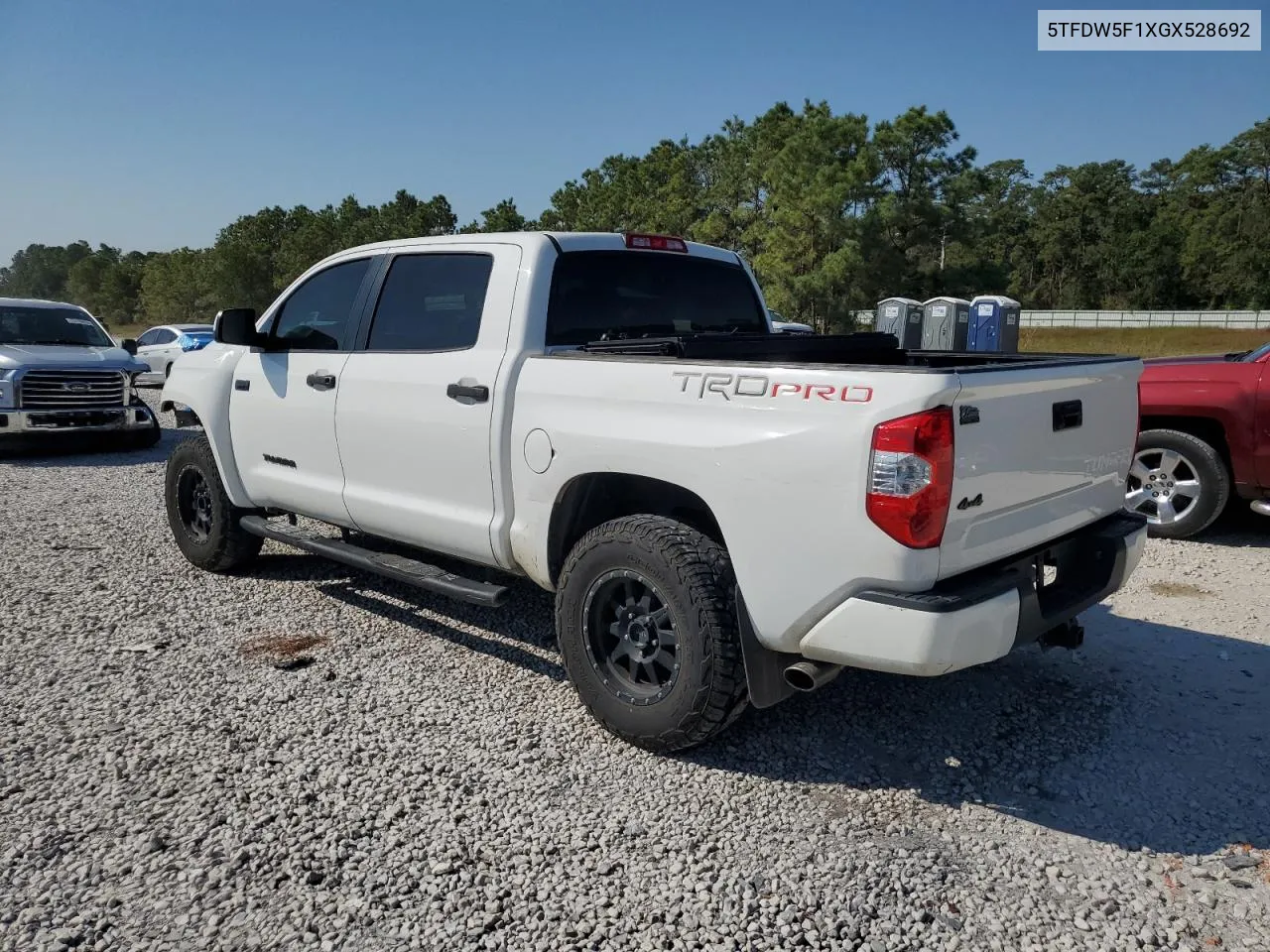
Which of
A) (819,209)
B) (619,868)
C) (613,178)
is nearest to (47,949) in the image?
(619,868)

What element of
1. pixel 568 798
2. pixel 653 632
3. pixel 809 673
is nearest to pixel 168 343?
pixel 653 632

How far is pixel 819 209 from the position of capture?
3341 cm

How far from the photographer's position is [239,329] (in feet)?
16.0

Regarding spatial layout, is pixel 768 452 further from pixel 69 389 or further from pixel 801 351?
pixel 69 389

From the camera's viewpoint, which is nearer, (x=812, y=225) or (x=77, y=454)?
(x=77, y=454)

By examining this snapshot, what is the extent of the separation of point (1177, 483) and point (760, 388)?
505 centimetres

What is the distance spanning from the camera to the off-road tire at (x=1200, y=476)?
640 cm

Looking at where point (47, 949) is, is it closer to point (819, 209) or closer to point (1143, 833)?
point (1143, 833)

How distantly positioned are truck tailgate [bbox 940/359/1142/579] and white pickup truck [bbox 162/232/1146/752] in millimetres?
11

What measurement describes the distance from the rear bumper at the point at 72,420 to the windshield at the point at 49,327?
1.25 m

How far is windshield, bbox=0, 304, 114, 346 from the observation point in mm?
11438

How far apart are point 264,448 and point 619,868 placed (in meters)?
3.27

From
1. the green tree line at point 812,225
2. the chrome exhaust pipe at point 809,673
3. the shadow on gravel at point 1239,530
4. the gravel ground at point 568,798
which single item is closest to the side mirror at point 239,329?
the gravel ground at point 568,798

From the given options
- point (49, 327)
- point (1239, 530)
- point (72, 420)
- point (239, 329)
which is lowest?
point (1239, 530)
